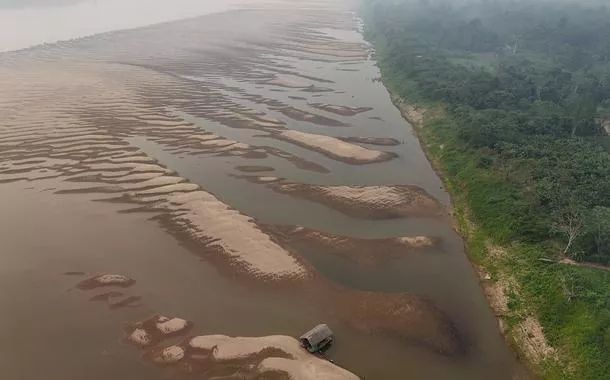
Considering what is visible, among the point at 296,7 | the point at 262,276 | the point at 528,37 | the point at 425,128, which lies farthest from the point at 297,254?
the point at 296,7

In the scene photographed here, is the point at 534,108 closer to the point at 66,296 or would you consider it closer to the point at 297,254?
the point at 297,254

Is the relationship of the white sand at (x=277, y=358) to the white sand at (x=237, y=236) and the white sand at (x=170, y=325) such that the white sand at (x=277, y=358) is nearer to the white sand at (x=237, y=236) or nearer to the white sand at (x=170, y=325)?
the white sand at (x=170, y=325)

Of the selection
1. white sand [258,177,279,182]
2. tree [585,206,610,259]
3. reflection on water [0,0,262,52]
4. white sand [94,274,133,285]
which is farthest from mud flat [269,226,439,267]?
reflection on water [0,0,262,52]

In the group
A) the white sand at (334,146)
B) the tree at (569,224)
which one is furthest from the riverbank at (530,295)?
the white sand at (334,146)

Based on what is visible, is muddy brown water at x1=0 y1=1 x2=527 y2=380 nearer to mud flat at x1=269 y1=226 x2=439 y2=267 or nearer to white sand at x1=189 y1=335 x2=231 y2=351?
mud flat at x1=269 y1=226 x2=439 y2=267

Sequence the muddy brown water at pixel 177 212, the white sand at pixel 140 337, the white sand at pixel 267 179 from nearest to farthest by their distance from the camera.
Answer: the white sand at pixel 140 337 → the muddy brown water at pixel 177 212 → the white sand at pixel 267 179

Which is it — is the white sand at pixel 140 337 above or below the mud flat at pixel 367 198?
below

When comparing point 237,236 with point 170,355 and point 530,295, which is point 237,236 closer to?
point 170,355
